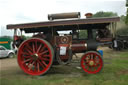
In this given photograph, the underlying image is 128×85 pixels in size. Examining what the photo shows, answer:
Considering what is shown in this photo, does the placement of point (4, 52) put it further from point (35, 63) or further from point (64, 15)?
point (64, 15)

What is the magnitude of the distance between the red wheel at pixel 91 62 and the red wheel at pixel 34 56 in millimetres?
1388

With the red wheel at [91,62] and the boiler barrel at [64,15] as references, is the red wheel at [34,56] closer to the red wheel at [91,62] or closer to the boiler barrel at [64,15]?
the boiler barrel at [64,15]

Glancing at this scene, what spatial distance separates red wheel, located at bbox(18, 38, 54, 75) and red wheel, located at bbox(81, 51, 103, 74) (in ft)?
4.55

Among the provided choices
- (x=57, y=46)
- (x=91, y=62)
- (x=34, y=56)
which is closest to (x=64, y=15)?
(x=57, y=46)

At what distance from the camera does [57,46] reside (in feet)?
17.8

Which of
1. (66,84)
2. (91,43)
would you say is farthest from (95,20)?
(66,84)

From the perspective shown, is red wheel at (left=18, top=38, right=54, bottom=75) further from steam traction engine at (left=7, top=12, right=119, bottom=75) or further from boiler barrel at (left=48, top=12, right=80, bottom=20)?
boiler barrel at (left=48, top=12, right=80, bottom=20)

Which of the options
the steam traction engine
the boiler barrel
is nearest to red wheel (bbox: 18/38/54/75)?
the steam traction engine

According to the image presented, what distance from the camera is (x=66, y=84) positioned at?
4.07 metres

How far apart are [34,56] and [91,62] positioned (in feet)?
7.95

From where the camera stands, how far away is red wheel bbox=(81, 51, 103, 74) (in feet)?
16.1

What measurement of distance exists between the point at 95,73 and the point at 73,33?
2025mm

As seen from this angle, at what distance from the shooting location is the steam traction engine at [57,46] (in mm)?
4977

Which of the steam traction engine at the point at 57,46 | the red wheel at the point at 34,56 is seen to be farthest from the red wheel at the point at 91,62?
the red wheel at the point at 34,56
